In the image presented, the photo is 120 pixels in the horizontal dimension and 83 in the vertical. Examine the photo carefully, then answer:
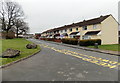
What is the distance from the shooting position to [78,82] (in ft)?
13.8

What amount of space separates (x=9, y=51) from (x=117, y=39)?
28.0 metres

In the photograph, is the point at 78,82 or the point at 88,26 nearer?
the point at 78,82

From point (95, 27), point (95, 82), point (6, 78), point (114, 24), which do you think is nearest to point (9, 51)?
point (6, 78)

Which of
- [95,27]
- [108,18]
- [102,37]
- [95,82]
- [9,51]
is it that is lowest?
[95,82]

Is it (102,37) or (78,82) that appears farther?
(102,37)

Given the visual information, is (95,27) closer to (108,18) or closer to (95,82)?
(108,18)

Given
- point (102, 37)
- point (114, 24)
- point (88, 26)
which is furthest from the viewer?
point (88, 26)

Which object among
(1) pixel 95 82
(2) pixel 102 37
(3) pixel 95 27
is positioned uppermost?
(3) pixel 95 27

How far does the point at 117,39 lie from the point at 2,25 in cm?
4101

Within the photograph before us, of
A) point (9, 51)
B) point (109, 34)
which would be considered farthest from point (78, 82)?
point (109, 34)

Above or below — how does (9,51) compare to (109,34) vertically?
below

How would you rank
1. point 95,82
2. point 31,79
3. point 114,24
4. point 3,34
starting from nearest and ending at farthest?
point 95,82 → point 31,79 → point 114,24 → point 3,34

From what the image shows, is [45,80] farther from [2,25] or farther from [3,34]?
[3,34]

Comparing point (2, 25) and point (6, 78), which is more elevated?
point (2, 25)
